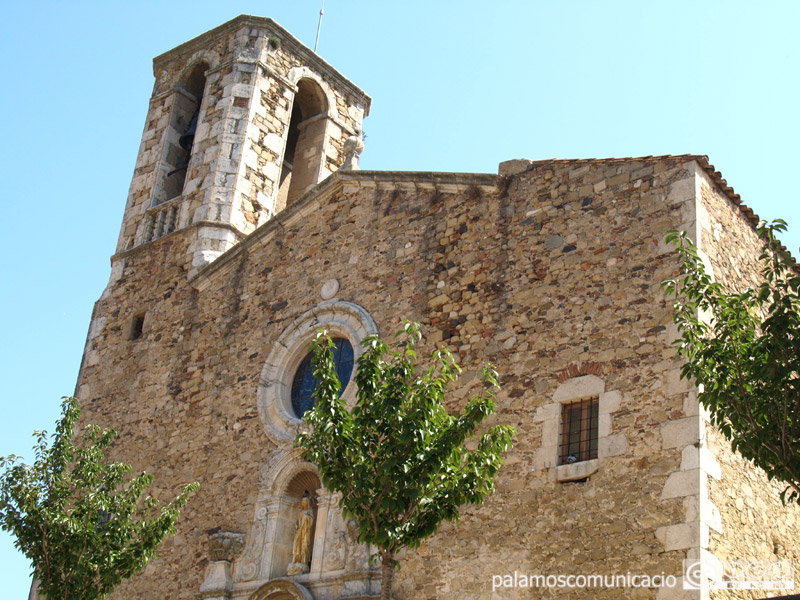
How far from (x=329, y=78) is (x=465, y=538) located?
1063 centimetres

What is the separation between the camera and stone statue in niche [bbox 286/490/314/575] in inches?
484

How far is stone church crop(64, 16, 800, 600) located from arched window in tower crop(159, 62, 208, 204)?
0.49 ft

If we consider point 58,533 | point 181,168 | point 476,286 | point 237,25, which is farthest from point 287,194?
point 58,533

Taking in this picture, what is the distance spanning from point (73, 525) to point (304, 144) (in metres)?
9.36

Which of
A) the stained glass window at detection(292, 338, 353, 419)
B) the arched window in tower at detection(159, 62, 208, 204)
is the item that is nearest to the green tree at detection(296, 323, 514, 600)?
the stained glass window at detection(292, 338, 353, 419)

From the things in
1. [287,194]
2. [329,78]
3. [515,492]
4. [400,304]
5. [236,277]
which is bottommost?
[515,492]

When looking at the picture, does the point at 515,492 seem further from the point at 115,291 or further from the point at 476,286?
the point at 115,291

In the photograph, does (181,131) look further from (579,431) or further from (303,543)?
(579,431)

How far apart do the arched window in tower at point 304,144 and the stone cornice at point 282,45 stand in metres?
0.47

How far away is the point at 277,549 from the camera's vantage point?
1264cm

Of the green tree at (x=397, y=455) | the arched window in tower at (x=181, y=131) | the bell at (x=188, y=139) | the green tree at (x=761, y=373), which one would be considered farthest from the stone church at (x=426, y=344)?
the green tree at (x=761, y=373)

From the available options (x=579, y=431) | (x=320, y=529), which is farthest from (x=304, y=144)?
(x=579, y=431)

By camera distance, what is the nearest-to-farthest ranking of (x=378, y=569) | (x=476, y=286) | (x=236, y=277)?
(x=378, y=569) < (x=476, y=286) < (x=236, y=277)

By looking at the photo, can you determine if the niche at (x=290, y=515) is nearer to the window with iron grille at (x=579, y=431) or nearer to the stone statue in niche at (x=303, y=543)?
the stone statue in niche at (x=303, y=543)
